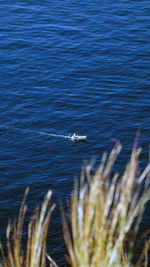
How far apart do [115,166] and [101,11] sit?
3945 centimetres

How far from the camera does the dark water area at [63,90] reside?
53.0m

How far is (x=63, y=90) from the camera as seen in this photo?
66.8 metres

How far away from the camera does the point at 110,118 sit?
61.4 m

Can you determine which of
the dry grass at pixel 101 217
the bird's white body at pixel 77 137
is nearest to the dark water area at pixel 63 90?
the bird's white body at pixel 77 137

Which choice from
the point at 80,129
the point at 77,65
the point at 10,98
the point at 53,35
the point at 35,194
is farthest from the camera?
the point at 53,35

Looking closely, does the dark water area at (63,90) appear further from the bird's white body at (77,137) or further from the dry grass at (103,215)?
the dry grass at (103,215)

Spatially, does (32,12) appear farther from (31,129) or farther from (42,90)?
(31,129)

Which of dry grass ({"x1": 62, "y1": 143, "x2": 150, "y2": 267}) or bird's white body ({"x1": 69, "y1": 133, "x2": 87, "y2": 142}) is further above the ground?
dry grass ({"x1": 62, "y1": 143, "x2": 150, "y2": 267})

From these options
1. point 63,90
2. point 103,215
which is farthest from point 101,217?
point 63,90

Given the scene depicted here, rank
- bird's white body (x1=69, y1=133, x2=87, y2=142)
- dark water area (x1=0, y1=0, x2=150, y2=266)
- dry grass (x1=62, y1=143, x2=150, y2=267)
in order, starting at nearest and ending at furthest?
1. dry grass (x1=62, y1=143, x2=150, y2=267)
2. dark water area (x1=0, y1=0, x2=150, y2=266)
3. bird's white body (x1=69, y1=133, x2=87, y2=142)

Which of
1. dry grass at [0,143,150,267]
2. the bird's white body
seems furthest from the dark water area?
dry grass at [0,143,150,267]

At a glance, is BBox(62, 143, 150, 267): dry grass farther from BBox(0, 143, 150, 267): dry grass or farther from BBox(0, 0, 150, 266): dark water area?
BBox(0, 0, 150, 266): dark water area

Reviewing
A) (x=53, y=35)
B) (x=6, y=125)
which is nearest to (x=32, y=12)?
(x=53, y=35)

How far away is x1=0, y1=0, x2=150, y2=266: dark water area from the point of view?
53.0m
